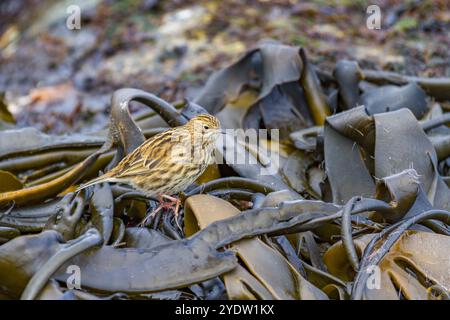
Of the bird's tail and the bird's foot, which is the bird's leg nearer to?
the bird's foot

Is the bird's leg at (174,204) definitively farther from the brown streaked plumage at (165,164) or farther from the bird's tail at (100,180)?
the bird's tail at (100,180)

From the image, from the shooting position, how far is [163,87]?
5.71m

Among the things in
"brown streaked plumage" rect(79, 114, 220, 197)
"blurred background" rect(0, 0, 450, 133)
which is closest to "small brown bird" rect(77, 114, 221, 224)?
"brown streaked plumage" rect(79, 114, 220, 197)

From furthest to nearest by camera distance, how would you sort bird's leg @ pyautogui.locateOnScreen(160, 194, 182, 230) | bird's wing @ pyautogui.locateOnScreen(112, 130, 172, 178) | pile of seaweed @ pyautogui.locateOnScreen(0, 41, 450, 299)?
1. bird's wing @ pyautogui.locateOnScreen(112, 130, 172, 178)
2. bird's leg @ pyautogui.locateOnScreen(160, 194, 182, 230)
3. pile of seaweed @ pyautogui.locateOnScreen(0, 41, 450, 299)

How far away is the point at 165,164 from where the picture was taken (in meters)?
3.45

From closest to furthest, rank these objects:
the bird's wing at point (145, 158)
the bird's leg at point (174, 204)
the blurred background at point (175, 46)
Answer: the bird's leg at point (174, 204), the bird's wing at point (145, 158), the blurred background at point (175, 46)

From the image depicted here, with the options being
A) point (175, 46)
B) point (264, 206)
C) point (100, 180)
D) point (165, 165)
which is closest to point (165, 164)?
point (165, 165)

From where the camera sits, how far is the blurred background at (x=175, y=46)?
5.62m

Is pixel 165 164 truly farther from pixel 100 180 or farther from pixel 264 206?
pixel 264 206

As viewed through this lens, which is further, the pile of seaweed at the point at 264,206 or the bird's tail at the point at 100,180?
the bird's tail at the point at 100,180

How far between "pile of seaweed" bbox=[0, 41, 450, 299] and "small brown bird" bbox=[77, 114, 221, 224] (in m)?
0.07

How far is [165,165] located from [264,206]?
599 mm

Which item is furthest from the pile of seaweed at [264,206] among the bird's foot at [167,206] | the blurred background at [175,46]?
the blurred background at [175,46]

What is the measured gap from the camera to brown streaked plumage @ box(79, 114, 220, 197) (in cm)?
341
